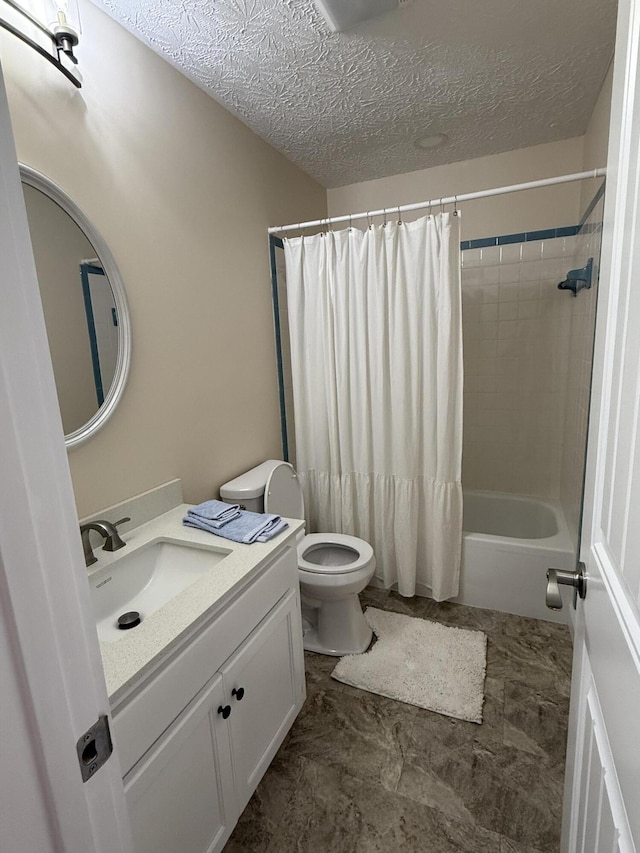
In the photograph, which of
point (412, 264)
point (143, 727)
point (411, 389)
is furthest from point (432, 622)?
point (412, 264)

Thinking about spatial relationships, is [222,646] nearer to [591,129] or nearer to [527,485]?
[527,485]

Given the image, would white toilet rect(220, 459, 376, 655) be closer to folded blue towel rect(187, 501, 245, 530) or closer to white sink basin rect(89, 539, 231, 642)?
folded blue towel rect(187, 501, 245, 530)

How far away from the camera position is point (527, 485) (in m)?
2.84

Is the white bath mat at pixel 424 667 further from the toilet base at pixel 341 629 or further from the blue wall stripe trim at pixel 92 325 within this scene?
the blue wall stripe trim at pixel 92 325

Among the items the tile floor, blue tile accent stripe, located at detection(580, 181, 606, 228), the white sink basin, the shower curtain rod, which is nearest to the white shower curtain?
the shower curtain rod

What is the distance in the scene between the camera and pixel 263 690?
1344 millimetres

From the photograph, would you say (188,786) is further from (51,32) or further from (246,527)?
(51,32)

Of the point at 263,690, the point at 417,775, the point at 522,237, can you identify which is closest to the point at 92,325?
the point at 263,690

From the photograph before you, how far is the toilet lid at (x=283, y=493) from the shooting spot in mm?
1995

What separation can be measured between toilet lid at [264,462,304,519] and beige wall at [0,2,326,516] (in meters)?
0.19

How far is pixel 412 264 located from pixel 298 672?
72.4 inches

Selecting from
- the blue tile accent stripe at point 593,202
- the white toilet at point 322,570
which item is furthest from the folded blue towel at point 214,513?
the blue tile accent stripe at point 593,202

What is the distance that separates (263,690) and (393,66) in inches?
93.0

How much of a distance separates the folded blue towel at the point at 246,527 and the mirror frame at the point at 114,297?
46cm
